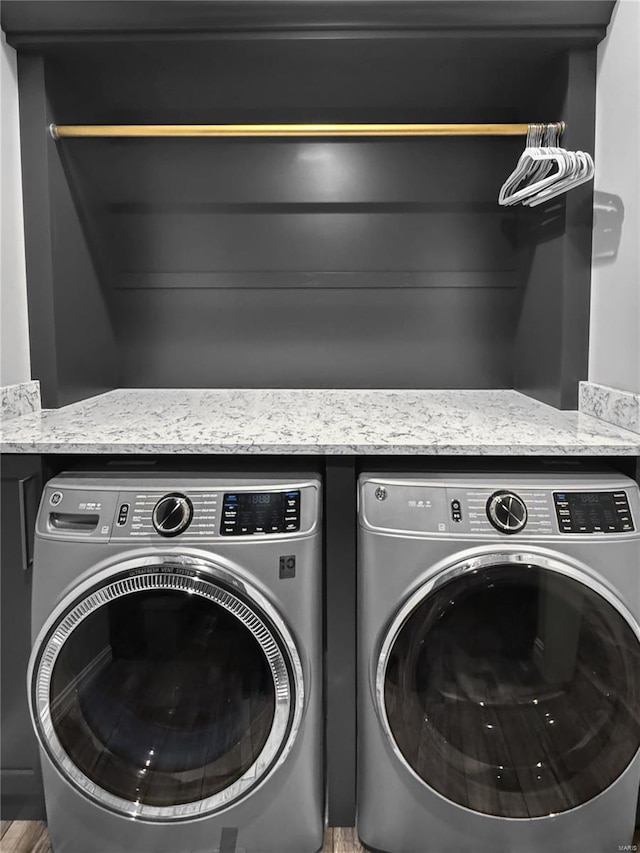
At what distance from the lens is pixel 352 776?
→ 151 centimetres

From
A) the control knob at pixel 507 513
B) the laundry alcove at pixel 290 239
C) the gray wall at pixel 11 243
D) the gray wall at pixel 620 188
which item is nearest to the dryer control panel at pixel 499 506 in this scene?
the control knob at pixel 507 513

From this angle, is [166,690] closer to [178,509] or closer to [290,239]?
[178,509]

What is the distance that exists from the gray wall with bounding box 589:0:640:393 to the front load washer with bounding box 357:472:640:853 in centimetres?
41

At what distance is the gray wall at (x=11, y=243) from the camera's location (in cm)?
172

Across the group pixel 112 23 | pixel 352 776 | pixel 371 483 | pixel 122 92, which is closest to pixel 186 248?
pixel 122 92

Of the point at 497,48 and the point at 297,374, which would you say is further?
the point at 297,374

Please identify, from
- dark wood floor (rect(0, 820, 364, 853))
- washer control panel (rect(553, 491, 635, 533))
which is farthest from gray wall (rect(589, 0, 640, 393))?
dark wood floor (rect(0, 820, 364, 853))

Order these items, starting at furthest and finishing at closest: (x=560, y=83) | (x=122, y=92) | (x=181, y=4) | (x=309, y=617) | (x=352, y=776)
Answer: (x=122, y=92) → (x=560, y=83) → (x=181, y=4) → (x=352, y=776) → (x=309, y=617)

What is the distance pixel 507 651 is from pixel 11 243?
1.70 meters

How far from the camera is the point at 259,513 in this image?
4.53 ft

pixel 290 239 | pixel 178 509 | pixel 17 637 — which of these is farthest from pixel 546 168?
pixel 17 637

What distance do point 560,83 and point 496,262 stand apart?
591mm

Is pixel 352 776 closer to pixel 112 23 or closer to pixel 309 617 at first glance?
pixel 309 617

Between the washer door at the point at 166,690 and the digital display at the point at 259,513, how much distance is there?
0.11 meters
